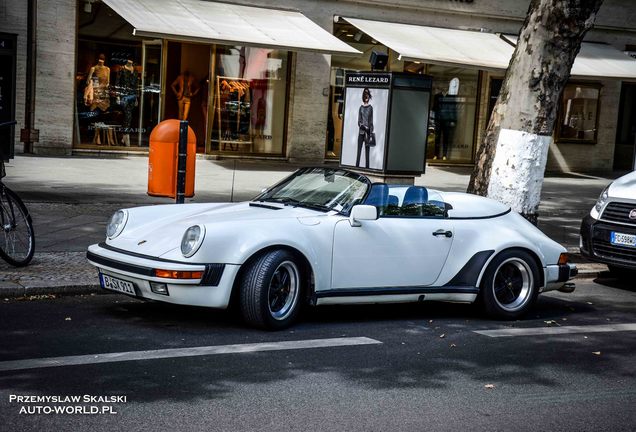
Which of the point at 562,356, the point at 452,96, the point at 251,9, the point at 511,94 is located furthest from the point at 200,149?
the point at 562,356

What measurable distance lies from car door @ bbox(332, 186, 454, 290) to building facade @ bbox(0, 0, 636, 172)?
10310 millimetres

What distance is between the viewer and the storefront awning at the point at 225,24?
17312 millimetres

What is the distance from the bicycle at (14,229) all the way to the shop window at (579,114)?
18.9m

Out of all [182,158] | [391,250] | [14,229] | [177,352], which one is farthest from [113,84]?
[177,352]

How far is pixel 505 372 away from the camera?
6.23 metres

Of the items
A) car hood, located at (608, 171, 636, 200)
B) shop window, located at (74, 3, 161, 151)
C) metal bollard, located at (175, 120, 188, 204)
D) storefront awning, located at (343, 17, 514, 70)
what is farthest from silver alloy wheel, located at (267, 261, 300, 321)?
shop window, located at (74, 3, 161, 151)

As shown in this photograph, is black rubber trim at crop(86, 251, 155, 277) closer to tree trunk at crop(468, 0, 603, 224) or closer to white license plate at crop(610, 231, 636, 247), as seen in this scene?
white license plate at crop(610, 231, 636, 247)

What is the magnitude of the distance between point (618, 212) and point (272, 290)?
4787mm

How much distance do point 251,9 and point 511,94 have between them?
34.2 ft

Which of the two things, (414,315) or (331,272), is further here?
(414,315)

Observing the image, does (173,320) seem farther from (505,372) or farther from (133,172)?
(133,172)

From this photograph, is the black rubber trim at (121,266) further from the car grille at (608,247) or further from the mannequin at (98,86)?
the mannequin at (98,86)

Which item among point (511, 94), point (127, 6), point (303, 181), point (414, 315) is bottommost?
point (414, 315)

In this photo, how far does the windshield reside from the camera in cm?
759
